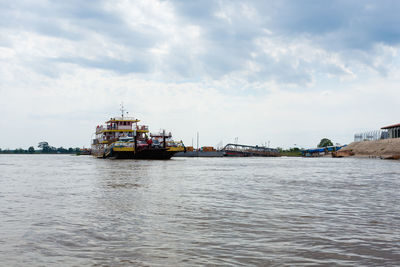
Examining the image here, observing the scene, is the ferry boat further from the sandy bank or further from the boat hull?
the sandy bank

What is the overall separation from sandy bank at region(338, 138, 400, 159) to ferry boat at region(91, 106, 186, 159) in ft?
126

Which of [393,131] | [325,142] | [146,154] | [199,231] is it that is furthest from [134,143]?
[325,142]

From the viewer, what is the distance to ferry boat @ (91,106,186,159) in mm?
52531

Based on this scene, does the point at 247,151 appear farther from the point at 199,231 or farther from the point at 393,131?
the point at 199,231

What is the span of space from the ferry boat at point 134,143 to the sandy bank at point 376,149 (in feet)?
126

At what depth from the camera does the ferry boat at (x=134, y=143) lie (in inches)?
2068

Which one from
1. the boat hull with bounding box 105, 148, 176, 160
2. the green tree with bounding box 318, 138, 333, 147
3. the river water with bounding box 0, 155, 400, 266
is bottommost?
the river water with bounding box 0, 155, 400, 266

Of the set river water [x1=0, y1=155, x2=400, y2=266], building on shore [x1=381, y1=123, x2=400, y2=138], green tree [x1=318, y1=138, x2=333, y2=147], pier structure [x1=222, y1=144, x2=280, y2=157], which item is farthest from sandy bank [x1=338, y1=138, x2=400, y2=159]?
green tree [x1=318, y1=138, x2=333, y2=147]

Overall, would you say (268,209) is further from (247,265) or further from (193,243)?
(247,265)

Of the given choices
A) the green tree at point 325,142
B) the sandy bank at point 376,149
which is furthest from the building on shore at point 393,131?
the green tree at point 325,142

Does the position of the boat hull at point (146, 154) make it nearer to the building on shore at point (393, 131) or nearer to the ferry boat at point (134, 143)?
the ferry boat at point (134, 143)

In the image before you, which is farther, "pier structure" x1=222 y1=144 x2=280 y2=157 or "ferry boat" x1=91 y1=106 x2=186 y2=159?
"pier structure" x1=222 y1=144 x2=280 y2=157

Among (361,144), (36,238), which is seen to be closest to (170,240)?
(36,238)

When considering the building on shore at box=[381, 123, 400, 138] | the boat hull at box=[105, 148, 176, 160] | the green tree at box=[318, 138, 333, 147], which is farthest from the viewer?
the green tree at box=[318, 138, 333, 147]
